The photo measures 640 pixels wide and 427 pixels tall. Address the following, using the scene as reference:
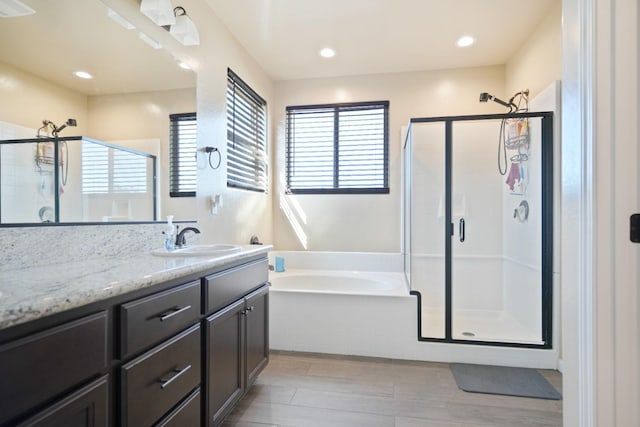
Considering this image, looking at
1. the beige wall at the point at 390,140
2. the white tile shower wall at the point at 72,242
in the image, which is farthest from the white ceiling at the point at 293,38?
the white tile shower wall at the point at 72,242

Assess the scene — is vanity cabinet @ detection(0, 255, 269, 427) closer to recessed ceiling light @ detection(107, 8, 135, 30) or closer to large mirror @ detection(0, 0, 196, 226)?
large mirror @ detection(0, 0, 196, 226)

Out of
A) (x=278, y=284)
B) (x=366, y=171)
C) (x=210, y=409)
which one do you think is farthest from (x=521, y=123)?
(x=210, y=409)

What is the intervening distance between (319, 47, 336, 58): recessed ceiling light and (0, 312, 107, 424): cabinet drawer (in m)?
2.98

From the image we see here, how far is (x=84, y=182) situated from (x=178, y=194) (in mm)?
645

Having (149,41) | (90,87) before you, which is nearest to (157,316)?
(90,87)

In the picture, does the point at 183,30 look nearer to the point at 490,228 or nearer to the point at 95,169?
the point at 95,169

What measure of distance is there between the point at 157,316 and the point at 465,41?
3283 mm

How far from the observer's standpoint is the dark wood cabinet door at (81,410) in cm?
74

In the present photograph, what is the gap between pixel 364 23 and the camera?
8.86 feet

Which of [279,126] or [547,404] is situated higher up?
[279,126]

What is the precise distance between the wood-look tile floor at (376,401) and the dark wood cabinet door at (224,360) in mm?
260

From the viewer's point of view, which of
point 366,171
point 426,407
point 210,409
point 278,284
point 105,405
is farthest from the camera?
point 366,171

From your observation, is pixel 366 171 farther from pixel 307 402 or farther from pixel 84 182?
pixel 84 182

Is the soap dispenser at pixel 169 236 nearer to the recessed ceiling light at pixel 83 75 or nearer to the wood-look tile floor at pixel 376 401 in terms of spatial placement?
the recessed ceiling light at pixel 83 75
